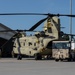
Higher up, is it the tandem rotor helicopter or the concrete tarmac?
the tandem rotor helicopter

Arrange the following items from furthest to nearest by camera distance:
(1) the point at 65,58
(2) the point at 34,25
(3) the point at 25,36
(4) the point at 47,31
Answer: (3) the point at 25,36 < (4) the point at 47,31 < (1) the point at 65,58 < (2) the point at 34,25

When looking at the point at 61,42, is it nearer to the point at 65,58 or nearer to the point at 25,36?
the point at 65,58

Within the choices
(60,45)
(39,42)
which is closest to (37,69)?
(60,45)

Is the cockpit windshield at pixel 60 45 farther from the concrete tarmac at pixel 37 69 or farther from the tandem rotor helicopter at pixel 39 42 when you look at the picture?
the concrete tarmac at pixel 37 69

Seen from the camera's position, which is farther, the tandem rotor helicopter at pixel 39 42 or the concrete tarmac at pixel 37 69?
the tandem rotor helicopter at pixel 39 42

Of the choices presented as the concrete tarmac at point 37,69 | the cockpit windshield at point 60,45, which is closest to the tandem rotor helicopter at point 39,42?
the cockpit windshield at point 60,45

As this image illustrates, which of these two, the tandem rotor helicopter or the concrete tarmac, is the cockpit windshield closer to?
the tandem rotor helicopter

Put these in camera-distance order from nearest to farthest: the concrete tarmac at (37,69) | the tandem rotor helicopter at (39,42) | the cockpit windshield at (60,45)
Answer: the concrete tarmac at (37,69) < the cockpit windshield at (60,45) < the tandem rotor helicopter at (39,42)

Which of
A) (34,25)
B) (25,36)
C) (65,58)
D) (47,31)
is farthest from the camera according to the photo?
(25,36)

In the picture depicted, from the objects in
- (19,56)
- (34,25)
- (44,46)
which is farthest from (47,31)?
(34,25)

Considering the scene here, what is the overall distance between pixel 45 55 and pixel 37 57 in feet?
4.02

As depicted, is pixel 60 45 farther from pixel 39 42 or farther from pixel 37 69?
pixel 37 69

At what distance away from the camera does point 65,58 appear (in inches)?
1181

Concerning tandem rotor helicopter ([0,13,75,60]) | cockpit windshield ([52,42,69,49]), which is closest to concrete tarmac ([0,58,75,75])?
cockpit windshield ([52,42,69,49])
